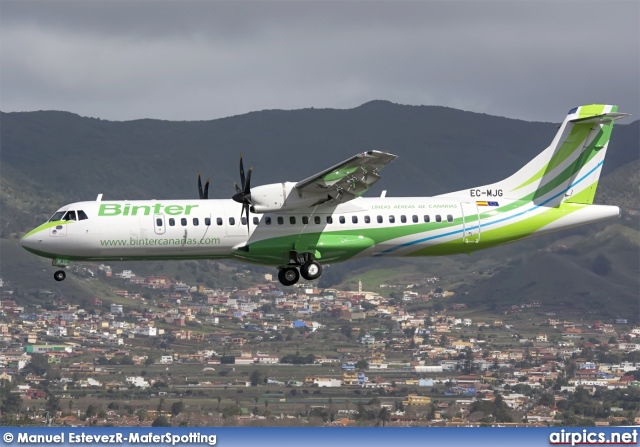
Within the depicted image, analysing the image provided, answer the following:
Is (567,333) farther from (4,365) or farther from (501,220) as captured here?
(501,220)

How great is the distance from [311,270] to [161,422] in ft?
154

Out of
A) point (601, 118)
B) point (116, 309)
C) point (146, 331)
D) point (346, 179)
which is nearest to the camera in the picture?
point (346, 179)

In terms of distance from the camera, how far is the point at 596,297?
159 m

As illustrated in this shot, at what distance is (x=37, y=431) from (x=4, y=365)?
88.0m

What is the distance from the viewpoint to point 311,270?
50688mm

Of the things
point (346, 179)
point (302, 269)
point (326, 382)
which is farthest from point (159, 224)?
point (326, 382)

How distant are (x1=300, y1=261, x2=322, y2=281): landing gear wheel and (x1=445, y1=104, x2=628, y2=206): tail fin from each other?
7595 mm

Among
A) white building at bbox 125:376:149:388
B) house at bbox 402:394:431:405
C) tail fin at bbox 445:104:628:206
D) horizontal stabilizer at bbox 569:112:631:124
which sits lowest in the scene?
house at bbox 402:394:431:405

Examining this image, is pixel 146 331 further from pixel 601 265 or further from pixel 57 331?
pixel 601 265

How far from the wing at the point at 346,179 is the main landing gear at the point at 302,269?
2411mm

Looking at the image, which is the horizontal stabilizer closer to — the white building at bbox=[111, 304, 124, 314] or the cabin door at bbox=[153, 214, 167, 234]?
the cabin door at bbox=[153, 214, 167, 234]

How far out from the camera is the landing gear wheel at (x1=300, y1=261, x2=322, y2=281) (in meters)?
50.7

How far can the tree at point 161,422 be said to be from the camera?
3659 inches

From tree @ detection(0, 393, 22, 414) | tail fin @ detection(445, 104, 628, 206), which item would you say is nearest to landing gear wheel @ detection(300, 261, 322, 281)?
tail fin @ detection(445, 104, 628, 206)
